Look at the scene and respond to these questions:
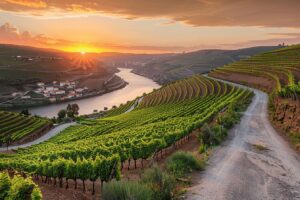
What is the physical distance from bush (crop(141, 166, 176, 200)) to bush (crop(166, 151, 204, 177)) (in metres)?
4.09

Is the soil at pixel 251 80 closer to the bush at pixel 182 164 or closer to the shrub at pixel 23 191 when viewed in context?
the bush at pixel 182 164

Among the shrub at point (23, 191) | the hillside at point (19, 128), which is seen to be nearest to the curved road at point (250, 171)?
the shrub at point (23, 191)

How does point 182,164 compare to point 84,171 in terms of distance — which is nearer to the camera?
point 84,171

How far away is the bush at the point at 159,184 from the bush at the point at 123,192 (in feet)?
4.48

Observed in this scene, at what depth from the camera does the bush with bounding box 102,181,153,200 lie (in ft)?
46.4

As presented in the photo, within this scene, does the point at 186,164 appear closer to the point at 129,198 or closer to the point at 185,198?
the point at 185,198

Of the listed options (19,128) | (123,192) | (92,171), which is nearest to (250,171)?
(92,171)

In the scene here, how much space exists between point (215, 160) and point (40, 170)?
13439 millimetres

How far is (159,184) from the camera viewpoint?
664 inches

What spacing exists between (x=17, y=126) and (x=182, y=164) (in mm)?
84837

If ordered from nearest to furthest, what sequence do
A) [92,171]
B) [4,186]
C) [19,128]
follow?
[4,186], [92,171], [19,128]

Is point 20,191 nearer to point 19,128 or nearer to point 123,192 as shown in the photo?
point 123,192

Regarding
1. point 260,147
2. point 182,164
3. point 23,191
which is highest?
point 23,191

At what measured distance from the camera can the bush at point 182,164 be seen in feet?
71.6
